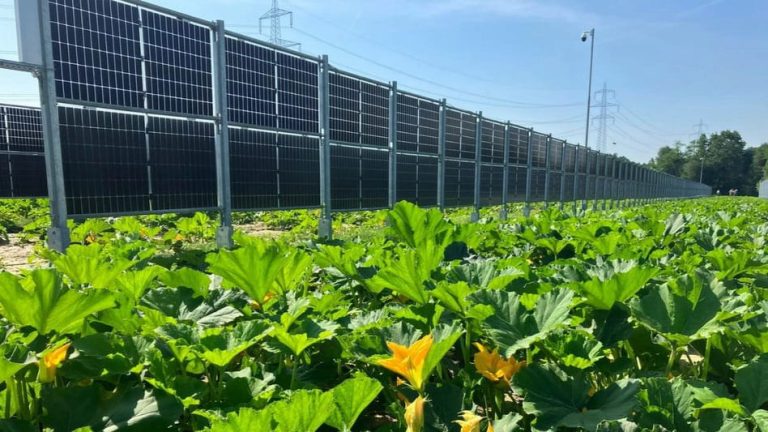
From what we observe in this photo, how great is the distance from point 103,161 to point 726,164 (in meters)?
114

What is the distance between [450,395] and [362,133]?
786cm

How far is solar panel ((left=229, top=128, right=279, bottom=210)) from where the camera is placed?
621 centimetres

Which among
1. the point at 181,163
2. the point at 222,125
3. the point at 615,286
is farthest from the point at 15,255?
the point at 615,286

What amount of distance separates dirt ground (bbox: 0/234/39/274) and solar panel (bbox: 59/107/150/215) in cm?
133

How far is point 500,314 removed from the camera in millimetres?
962

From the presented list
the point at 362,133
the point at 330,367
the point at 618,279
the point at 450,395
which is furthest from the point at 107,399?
the point at 362,133

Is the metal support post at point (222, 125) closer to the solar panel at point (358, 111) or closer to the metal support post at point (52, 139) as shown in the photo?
the metal support post at point (52, 139)

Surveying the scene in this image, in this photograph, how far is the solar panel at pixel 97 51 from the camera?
455cm

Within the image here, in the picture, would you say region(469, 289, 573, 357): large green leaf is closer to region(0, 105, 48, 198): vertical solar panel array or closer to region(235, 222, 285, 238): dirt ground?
region(235, 222, 285, 238): dirt ground

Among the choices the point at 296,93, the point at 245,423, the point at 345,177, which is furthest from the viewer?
the point at 345,177

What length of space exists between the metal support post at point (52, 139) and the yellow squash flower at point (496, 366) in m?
4.44

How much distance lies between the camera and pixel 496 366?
0.92 meters

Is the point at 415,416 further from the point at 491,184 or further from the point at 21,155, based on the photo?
the point at 21,155

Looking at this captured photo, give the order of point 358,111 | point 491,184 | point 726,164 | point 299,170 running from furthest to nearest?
1. point 726,164
2. point 491,184
3. point 358,111
4. point 299,170
